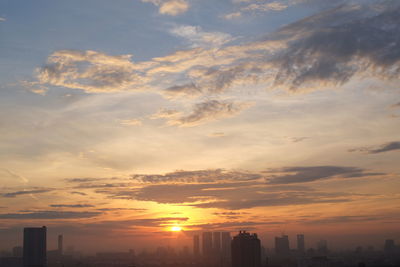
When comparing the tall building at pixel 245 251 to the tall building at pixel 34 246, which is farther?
the tall building at pixel 34 246

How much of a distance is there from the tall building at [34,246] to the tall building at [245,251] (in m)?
78.8

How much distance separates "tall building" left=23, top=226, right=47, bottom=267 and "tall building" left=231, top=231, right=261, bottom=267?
78833mm

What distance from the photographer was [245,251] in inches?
5748

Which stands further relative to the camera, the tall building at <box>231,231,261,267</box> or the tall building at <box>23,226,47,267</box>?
the tall building at <box>23,226,47,267</box>

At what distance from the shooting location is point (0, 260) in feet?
616

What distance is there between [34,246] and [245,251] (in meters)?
86.1

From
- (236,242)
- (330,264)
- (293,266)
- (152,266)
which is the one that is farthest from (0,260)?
(330,264)

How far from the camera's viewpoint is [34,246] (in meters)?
175

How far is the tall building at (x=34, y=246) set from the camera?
17362 cm

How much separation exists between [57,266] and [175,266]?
54.5 m

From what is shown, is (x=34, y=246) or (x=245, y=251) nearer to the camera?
(x=245, y=251)

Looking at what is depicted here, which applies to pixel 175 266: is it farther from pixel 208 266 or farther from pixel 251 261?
pixel 251 261

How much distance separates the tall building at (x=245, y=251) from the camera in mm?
145125

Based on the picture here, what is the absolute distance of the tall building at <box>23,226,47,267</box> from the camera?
570 feet
